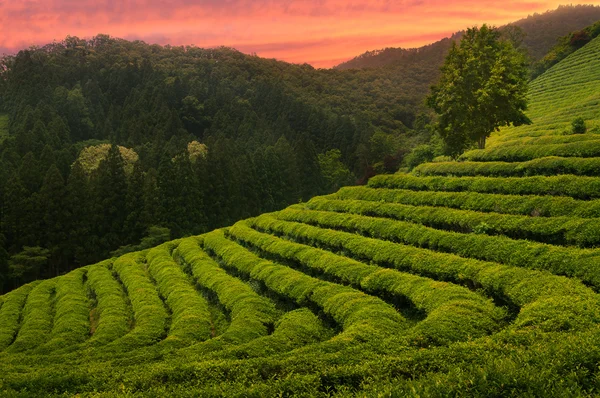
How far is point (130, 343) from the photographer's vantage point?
2016 cm

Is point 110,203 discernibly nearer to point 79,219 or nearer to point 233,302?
point 79,219

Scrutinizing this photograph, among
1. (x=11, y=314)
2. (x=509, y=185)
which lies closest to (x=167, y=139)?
(x=11, y=314)

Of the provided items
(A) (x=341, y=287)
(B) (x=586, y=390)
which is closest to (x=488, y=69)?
(A) (x=341, y=287)

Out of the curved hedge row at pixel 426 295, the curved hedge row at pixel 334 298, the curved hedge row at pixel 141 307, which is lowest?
the curved hedge row at pixel 141 307

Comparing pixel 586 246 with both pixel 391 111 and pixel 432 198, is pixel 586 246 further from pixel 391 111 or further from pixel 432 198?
pixel 391 111

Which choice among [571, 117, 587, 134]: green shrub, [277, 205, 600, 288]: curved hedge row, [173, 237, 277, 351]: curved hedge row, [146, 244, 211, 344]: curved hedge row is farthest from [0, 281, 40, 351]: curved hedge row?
[571, 117, 587, 134]: green shrub

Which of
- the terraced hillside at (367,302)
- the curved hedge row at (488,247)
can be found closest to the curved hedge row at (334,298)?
the terraced hillside at (367,302)

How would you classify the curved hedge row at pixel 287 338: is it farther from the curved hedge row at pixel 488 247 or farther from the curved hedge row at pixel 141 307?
the curved hedge row at pixel 488 247

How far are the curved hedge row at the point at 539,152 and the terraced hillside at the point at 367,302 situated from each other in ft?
0.32

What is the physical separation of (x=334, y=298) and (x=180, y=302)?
10076 millimetres

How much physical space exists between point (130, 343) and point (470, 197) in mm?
17848

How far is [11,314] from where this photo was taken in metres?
31.8

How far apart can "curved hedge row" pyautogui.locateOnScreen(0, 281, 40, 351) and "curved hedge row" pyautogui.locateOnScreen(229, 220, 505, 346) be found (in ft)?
50.3

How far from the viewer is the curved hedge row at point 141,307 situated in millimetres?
20719
